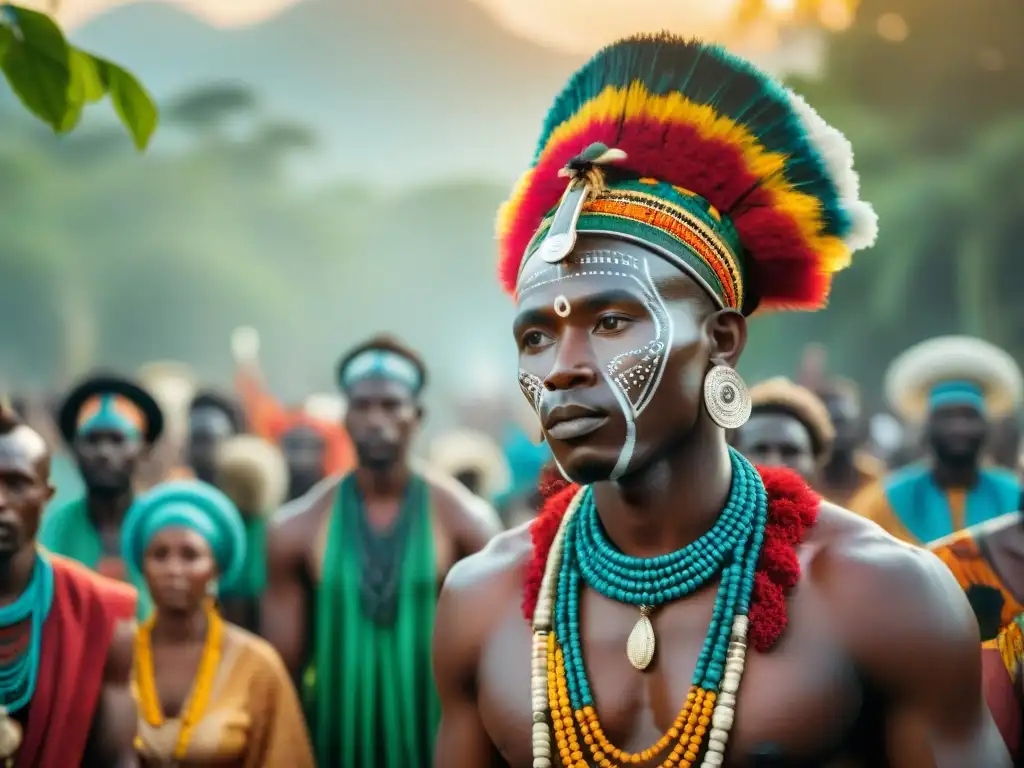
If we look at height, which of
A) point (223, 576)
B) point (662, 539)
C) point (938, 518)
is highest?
point (938, 518)

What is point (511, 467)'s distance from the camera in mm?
9188

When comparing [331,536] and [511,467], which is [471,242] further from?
[331,536]

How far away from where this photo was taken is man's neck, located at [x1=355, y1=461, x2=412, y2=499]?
662cm

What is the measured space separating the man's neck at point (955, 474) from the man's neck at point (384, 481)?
10.1 feet

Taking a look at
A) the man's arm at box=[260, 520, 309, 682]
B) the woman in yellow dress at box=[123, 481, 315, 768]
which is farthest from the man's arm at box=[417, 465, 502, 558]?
the woman in yellow dress at box=[123, 481, 315, 768]

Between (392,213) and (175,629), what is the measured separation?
25377mm

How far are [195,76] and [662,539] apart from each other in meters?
29.9

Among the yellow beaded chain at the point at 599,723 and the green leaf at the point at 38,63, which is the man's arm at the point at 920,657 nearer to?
the yellow beaded chain at the point at 599,723

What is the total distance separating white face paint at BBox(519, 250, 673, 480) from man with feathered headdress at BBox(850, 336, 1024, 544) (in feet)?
15.4

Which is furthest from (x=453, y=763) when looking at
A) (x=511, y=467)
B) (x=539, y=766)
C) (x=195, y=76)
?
(x=195, y=76)

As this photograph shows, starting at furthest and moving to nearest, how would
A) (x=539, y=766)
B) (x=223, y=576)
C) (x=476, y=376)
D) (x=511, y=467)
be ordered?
(x=476, y=376) < (x=511, y=467) < (x=223, y=576) < (x=539, y=766)

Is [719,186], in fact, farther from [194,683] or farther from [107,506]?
[107,506]

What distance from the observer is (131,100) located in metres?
2.38

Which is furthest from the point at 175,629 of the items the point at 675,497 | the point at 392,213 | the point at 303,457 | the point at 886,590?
the point at 392,213
